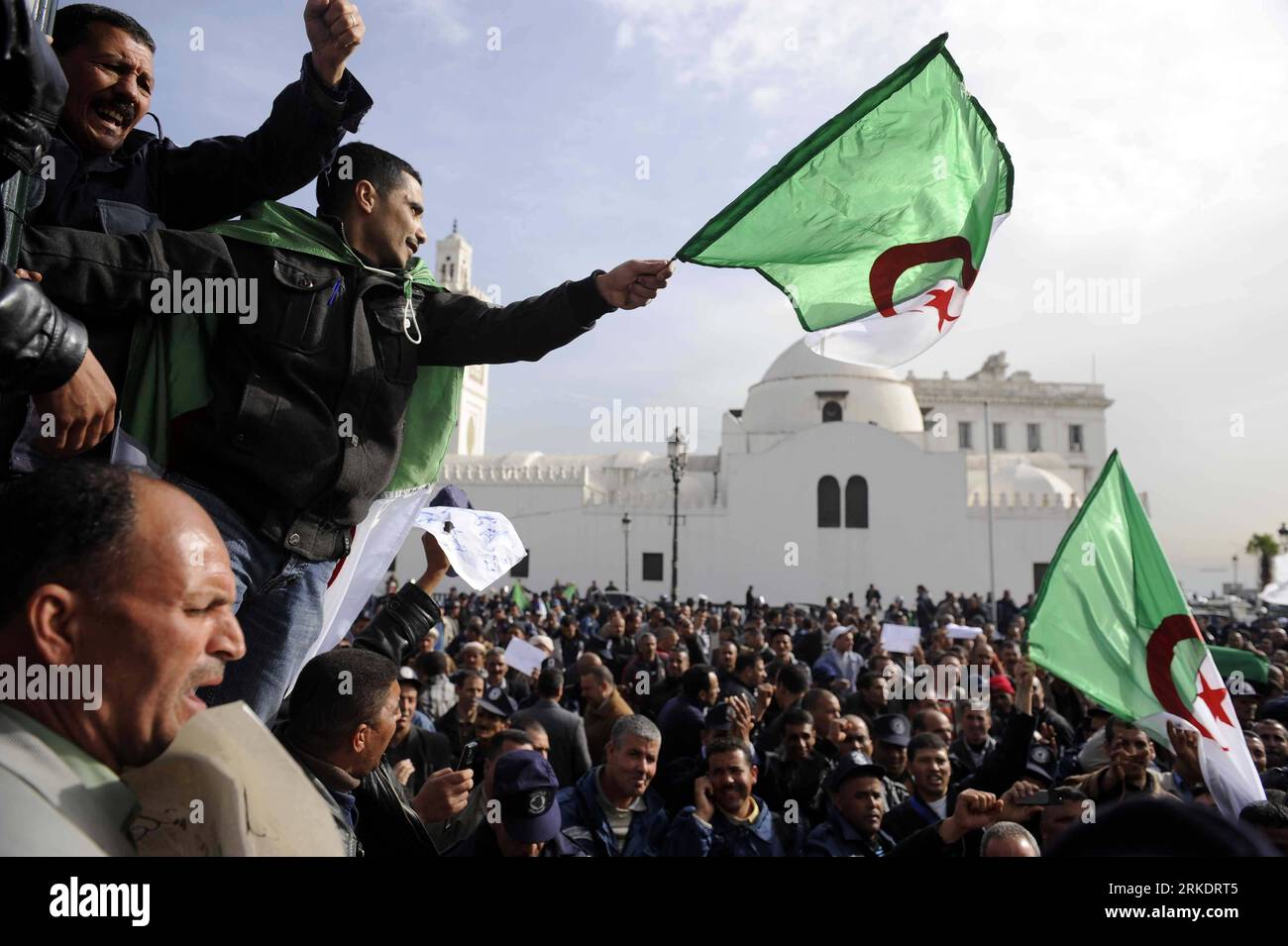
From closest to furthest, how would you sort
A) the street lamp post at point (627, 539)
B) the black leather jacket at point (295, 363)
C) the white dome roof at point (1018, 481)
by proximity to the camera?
the black leather jacket at point (295, 363) → the street lamp post at point (627, 539) → the white dome roof at point (1018, 481)

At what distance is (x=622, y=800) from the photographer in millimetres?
4145

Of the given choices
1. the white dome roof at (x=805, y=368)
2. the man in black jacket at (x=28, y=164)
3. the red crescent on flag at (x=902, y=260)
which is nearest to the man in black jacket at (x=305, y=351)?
the man in black jacket at (x=28, y=164)

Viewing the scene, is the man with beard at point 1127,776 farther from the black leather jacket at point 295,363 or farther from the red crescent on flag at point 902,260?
the black leather jacket at point 295,363

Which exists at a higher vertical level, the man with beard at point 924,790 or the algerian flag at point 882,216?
the algerian flag at point 882,216

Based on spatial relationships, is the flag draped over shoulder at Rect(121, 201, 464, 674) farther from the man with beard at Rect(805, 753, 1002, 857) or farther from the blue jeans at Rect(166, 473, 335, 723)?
the man with beard at Rect(805, 753, 1002, 857)

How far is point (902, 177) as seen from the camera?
9.51 ft

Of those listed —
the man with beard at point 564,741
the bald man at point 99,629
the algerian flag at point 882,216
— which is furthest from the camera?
the man with beard at point 564,741

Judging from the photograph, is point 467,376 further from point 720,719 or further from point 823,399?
point 720,719

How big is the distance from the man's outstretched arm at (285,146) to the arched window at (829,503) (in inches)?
1301

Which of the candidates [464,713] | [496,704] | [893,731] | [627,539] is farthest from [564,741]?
[627,539]

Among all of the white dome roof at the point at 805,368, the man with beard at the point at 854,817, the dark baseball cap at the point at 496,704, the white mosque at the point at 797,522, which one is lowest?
the man with beard at the point at 854,817

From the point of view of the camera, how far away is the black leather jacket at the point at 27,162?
1176mm

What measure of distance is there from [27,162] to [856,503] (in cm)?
3434
